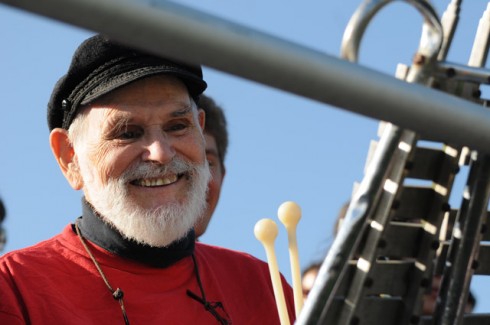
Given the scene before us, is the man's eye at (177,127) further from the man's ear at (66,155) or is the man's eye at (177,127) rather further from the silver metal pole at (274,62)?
the silver metal pole at (274,62)

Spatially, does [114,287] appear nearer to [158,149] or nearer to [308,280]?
[158,149]

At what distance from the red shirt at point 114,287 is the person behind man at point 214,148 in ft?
2.52

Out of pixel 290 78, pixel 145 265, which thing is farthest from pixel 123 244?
pixel 290 78

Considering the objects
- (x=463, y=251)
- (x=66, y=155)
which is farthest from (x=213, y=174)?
(x=463, y=251)

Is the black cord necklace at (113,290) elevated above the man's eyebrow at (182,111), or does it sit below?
below

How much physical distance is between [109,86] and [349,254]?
5.27ft

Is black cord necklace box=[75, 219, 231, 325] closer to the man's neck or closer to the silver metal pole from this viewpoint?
the man's neck

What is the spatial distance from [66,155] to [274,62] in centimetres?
214

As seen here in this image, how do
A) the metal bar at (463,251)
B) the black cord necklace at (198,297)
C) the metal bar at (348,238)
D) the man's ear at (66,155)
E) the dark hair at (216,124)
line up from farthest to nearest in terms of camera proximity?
1. the dark hair at (216,124)
2. the man's ear at (66,155)
3. the black cord necklace at (198,297)
4. the metal bar at (463,251)
5. the metal bar at (348,238)

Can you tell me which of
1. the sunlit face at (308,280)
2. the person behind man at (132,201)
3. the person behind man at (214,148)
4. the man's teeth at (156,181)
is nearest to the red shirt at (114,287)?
the person behind man at (132,201)

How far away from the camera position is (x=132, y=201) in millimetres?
2760

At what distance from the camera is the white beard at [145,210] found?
2732mm

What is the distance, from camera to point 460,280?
4.44 feet

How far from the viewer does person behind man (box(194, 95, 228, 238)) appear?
3834 mm
